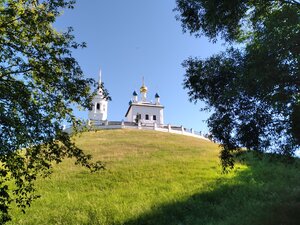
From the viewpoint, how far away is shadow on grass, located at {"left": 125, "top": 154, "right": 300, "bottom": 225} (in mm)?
18891

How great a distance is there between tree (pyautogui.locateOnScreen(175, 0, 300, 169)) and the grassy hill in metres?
2.51

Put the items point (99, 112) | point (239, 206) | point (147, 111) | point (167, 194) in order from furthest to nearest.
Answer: point (147, 111), point (99, 112), point (167, 194), point (239, 206)

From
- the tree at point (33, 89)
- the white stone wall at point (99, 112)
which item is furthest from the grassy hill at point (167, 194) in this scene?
the white stone wall at point (99, 112)

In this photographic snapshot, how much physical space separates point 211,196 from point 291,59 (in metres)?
13.3

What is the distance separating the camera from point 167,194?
2603 cm

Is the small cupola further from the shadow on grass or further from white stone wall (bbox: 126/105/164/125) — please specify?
the shadow on grass

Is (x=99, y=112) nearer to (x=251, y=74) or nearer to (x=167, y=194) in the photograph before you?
(x=167, y=194)

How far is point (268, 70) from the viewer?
1357cm

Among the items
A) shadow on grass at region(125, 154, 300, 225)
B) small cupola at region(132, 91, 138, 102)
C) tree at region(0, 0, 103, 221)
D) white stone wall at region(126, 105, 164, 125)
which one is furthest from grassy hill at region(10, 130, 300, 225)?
small cupola at region(132, 91, 138, 102)

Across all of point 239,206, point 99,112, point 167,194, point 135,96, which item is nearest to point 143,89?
point 135,96

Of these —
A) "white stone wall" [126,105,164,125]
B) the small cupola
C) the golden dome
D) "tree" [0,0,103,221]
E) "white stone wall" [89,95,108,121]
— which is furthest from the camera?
the golden dome

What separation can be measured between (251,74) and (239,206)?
426 inches

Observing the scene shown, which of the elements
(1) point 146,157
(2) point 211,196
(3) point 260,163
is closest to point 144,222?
(2) point 211,196

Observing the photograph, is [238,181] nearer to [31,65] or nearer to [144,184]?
[144,184]
